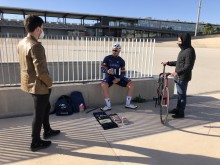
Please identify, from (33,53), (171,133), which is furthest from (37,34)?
(171,133)

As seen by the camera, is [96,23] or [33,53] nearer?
[33,53]

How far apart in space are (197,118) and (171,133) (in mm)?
1089

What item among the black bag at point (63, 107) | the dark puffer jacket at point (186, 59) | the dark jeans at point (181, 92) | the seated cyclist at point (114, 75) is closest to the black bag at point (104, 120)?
the seated cyclist at point (114, 75)

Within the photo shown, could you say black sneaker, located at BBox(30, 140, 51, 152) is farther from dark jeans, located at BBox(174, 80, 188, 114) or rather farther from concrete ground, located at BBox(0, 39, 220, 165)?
dark jeans, located at BBox(174, 80, 188, 114)

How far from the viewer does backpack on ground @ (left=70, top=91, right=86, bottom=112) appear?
4900 millimetres

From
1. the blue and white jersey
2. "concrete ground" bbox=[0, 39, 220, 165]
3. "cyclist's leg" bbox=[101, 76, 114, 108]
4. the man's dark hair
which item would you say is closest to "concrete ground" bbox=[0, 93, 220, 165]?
"concrete ground" bbox=[0, 39, 220, 165]

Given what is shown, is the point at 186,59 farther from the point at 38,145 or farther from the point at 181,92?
the point at 38,145

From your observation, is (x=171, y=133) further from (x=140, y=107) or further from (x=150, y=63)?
(x=150, y=63)

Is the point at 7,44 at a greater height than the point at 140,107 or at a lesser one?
greater

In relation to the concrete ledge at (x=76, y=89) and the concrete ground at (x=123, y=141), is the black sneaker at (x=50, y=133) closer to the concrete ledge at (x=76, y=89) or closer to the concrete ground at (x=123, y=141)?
the concrete ground at (x=123, y=141)

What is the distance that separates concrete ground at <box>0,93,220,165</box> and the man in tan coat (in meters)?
0.40

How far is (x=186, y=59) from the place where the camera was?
430cm

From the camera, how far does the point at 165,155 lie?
326cm

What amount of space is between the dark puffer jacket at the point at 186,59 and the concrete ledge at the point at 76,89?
144 cm
